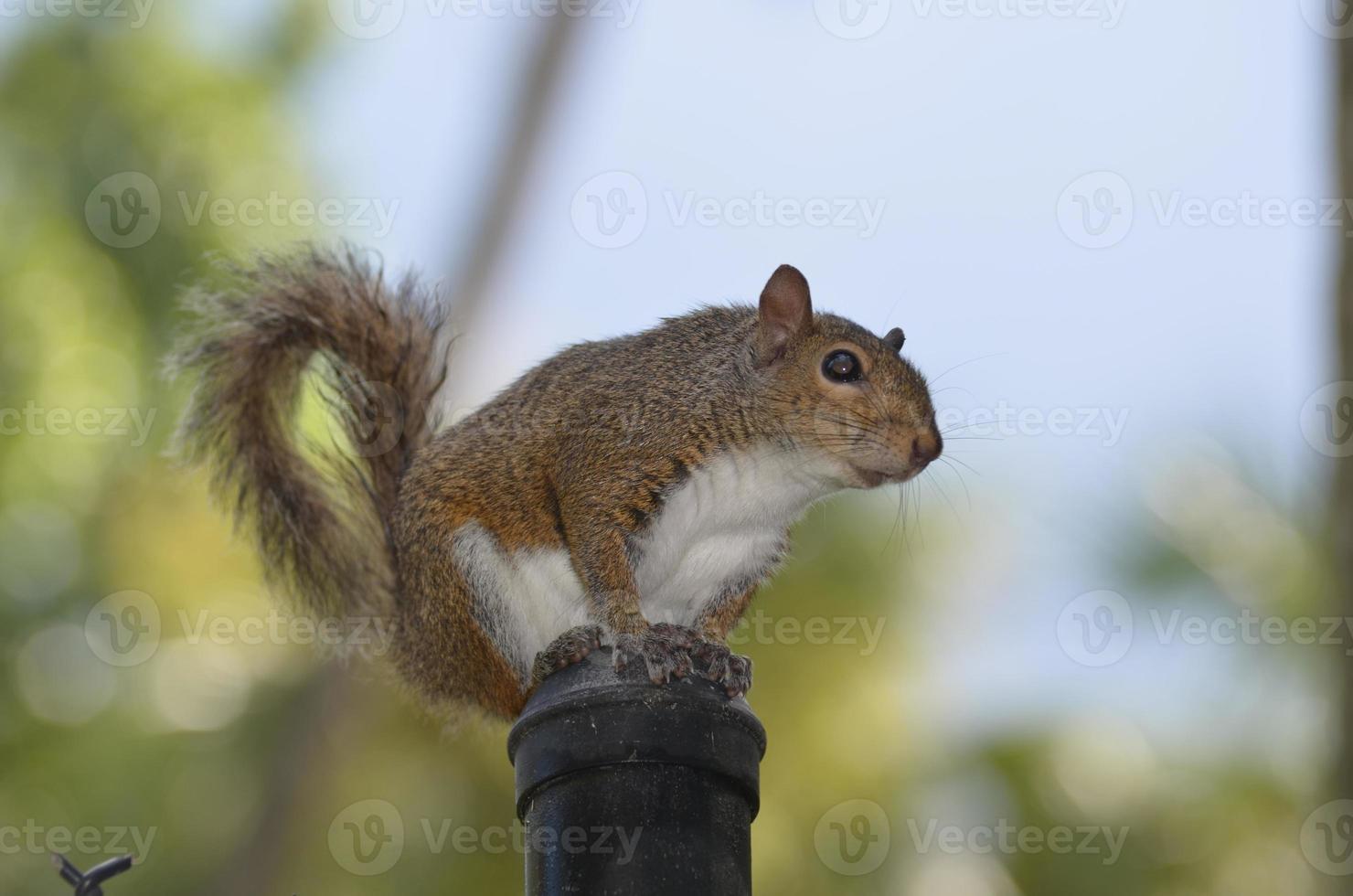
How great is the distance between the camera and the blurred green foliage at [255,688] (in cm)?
639

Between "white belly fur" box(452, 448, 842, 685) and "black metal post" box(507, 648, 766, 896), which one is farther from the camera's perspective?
"white belly fur" box(452, 448, 842, 685)

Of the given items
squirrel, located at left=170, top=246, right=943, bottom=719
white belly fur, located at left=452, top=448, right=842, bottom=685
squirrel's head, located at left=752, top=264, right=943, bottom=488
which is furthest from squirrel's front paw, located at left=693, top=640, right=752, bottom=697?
squirrel's head, located at left=752, top=264, right=943, bottom=488

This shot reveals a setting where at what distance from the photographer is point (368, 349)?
3.76m

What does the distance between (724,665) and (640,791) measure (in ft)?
2.21

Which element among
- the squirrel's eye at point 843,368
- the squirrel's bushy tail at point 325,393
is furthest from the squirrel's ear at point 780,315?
the squirrel's bushy tail at point 325,393

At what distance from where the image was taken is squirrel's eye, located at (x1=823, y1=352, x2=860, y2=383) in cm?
324

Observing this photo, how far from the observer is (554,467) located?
3.12m

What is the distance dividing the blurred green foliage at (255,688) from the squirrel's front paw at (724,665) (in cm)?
300

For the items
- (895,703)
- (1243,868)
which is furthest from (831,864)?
(1243,868)

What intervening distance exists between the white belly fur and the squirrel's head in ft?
0.25

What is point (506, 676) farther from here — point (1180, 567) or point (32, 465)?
point (32, 465)

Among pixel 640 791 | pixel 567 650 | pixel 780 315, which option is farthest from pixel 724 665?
pixel 780 315

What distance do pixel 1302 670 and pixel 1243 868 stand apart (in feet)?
2.89

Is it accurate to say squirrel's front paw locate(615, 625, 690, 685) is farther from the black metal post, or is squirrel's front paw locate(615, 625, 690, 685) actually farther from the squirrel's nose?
the squirrel's nose
